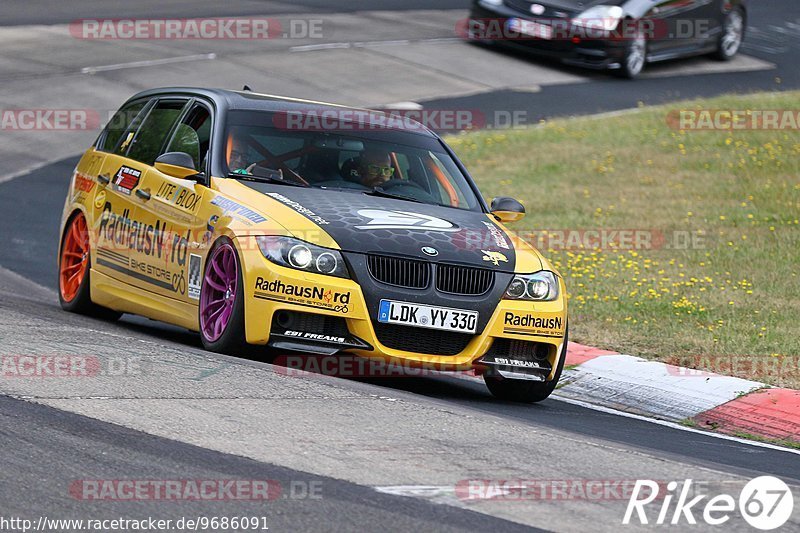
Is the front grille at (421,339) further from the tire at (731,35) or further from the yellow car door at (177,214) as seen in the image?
the tire at (731,35)

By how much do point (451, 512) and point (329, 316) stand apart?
2796 mm

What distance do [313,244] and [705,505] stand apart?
10.2 ft

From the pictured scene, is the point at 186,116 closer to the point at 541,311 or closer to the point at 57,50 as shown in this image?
the point at 541,311

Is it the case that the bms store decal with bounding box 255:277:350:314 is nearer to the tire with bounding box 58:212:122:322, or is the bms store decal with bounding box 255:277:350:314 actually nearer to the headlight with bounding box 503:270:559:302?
the headlight with bounding box 503:270:559:302

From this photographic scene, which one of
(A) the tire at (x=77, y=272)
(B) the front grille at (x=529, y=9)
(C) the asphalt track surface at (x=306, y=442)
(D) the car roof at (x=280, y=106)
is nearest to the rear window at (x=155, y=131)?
(D) the car roof at (x=280, y=106)

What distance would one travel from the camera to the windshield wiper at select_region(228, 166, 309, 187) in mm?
8969

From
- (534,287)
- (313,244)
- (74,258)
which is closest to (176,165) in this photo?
(313,244)

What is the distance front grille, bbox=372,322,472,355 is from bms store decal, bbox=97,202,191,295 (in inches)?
57.2

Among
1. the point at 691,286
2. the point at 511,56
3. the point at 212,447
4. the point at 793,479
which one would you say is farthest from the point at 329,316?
the point at 511,56

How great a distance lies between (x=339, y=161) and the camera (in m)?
9.28

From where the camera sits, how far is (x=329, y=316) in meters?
7.99

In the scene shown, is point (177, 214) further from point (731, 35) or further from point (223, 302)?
point (731, 35)

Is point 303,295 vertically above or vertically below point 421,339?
above

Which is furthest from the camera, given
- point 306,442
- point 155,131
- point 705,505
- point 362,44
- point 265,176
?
point 362,44
